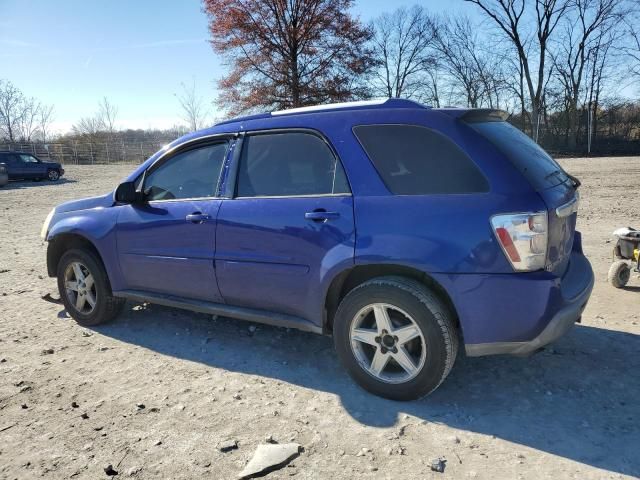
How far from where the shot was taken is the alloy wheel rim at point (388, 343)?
2986 mm

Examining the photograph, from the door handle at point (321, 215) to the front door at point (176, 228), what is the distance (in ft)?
2.77

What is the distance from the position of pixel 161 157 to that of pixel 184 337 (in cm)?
155

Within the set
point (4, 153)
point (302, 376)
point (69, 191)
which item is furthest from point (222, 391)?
point (4, 153)

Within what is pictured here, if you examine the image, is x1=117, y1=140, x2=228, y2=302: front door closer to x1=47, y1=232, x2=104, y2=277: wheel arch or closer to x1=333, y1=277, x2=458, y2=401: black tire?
x1=47, y1=232, x2=104, y2=277: wheel arch

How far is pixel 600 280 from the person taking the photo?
538 centimetres

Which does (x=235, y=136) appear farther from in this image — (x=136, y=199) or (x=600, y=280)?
(x=600, y=280)

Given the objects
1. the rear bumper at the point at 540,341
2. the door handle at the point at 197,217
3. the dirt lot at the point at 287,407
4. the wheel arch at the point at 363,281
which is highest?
the door handle at the point at 197,217

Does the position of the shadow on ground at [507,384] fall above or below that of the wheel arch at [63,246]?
below

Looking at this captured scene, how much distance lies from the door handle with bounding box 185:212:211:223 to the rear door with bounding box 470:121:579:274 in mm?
1989

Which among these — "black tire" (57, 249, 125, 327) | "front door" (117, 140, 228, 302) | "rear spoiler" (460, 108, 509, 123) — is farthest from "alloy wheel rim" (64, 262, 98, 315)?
"rear spoiler" (460, 108, 509, 123)

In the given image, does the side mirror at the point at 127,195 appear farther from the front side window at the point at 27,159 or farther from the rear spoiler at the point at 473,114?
the front side window at the point at 27,159

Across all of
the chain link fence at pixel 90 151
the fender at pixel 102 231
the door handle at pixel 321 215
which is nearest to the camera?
the door handle at pixel 321 215

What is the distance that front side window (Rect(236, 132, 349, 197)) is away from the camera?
3.30 metres

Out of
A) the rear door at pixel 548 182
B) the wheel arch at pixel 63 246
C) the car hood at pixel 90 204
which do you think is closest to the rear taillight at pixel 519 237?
the rear door at pixel 548 182
